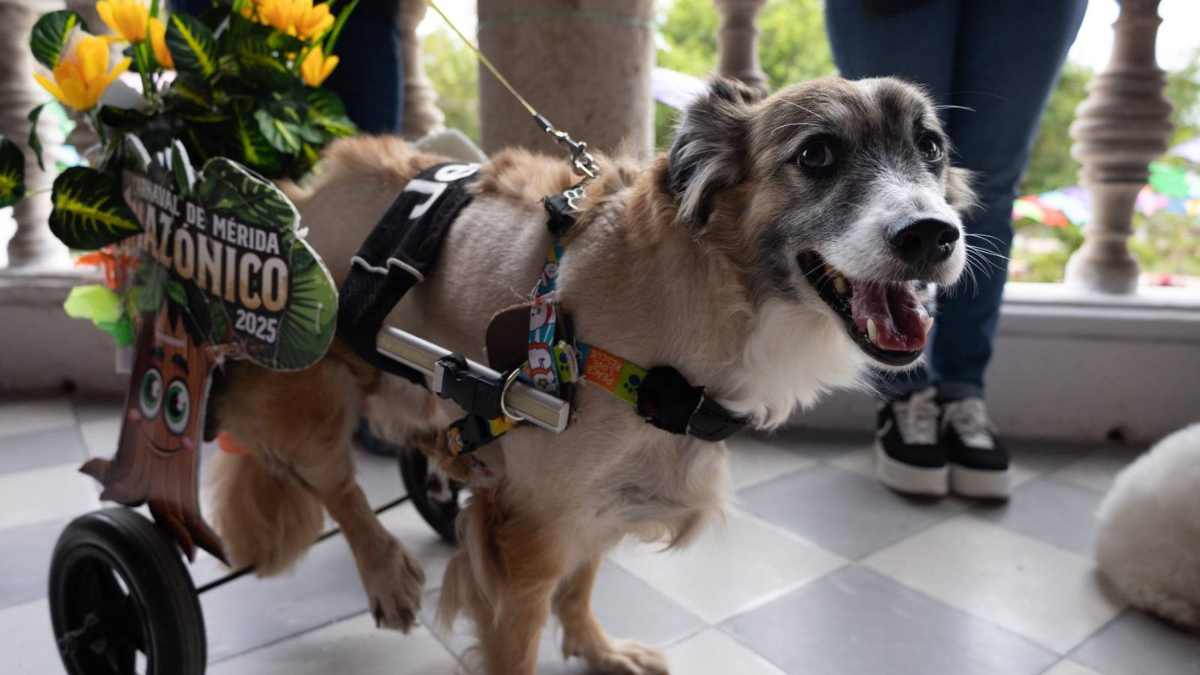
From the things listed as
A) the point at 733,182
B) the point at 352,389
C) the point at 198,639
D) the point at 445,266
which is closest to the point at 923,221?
the point at 733,182

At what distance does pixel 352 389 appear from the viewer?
1.76m

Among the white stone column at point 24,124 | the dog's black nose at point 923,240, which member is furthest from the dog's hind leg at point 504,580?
the white stone column at point 24,124

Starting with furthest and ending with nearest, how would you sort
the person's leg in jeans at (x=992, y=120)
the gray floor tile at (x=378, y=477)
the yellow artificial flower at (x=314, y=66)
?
1. the gray floor tile at (x=378, y=477)
2. the person's leg in jeans at (x=992, y=120)
3. the yellow artificial flower at (x=314, y=66)

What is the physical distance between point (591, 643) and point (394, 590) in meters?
0.44

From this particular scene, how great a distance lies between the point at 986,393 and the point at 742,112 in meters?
2.29

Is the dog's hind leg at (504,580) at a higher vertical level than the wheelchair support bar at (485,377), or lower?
lower

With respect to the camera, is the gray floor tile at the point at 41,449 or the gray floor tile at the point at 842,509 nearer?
the gray floor tile at the point at 842,509

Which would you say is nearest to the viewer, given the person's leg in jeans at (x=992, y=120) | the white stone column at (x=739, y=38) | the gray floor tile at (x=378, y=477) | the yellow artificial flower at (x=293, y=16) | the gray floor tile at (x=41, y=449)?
the yellow artificial flower at (x=293, y=16)

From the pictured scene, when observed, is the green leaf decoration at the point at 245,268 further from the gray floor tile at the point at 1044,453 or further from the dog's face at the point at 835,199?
the gray floor tile at the point at 1044,453

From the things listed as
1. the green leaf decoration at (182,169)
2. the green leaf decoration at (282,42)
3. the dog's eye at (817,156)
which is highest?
the green leaf decoration at (282,42)

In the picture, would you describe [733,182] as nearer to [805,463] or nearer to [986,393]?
[805,463]

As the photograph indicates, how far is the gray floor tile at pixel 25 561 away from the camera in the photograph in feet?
6.56

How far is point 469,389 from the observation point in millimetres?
1256

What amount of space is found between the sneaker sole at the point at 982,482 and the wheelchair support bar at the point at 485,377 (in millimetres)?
1759
